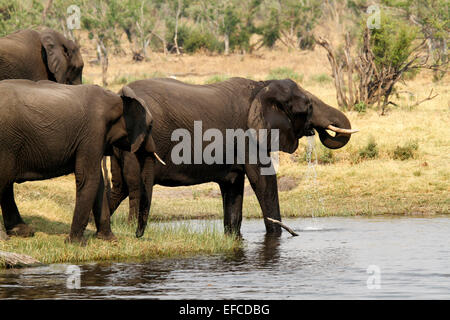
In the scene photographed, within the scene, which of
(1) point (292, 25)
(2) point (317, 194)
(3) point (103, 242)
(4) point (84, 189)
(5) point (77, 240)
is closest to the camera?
(4) point (84, 189)

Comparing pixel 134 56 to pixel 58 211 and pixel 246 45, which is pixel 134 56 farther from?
pixel 58 211

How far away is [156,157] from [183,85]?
137 cm

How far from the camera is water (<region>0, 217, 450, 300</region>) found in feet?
26.1

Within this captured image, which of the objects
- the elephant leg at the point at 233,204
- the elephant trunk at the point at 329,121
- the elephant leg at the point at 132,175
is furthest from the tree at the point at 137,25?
the elephant leg at the point at 132,175

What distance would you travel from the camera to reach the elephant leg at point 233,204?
1154cm

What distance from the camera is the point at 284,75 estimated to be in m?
34.6

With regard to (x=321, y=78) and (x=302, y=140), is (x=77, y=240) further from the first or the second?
(x=321, y=78)

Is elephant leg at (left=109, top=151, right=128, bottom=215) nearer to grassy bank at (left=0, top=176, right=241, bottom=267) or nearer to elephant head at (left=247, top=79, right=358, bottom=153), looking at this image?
grassy bank at (left=0, top=176, right=241, bottom=267)

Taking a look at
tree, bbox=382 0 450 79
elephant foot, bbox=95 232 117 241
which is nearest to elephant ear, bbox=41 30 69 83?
elephant foot, bbox=95 232 117 241

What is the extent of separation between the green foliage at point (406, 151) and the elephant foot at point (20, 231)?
30.6 ft

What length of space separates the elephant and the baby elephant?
8.53ft

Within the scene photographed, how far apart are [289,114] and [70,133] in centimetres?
338

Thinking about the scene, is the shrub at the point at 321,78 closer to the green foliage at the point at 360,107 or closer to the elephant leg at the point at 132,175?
the green foliage at the point at 360,107

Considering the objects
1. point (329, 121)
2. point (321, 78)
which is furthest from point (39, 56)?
point (321, 78)
